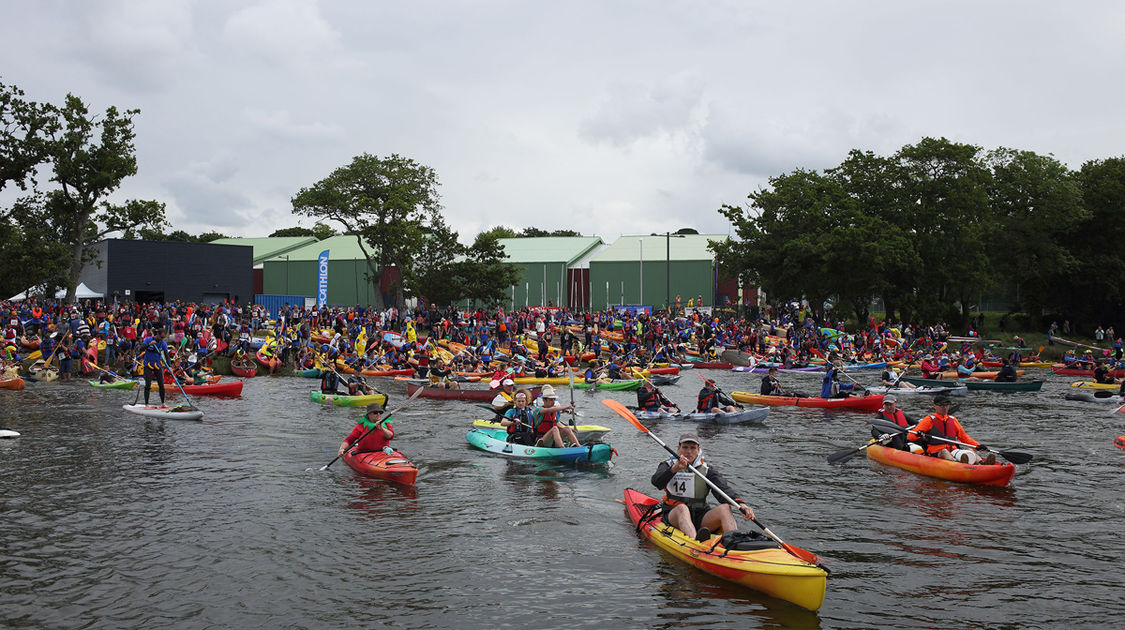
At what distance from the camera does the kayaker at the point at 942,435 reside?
16.0 meters

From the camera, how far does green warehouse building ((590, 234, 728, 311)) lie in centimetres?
7469

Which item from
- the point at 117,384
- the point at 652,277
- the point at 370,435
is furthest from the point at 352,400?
the point at 652,277

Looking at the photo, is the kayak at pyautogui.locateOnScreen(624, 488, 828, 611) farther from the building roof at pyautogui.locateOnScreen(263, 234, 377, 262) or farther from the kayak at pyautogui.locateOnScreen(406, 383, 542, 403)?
the building roof at pyautogui.locateOnScreen(263, 234, 377, 262)

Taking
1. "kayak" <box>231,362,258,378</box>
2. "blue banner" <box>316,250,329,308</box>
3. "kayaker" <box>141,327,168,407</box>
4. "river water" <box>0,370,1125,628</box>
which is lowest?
"river water" <box>0,370,1125,628</box>

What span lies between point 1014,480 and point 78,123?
45.6m

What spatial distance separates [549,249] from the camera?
270 ft

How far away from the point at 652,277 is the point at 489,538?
64.0 meters

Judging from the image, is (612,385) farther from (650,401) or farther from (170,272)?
(170,272)

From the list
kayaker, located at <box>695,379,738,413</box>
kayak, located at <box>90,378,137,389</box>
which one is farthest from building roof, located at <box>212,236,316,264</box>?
kayaker, located at <box>695,379,738,413</box>

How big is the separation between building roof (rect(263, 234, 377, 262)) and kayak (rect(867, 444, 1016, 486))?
67830 mm

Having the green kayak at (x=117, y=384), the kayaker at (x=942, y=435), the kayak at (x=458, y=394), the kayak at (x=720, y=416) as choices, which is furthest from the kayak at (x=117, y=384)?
the kayaker at (x=942, y=435)

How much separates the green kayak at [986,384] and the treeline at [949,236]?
2181 centimetres

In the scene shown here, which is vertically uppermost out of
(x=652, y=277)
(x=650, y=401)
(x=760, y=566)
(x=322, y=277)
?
(x=652, y=277)

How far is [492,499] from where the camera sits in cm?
1482
